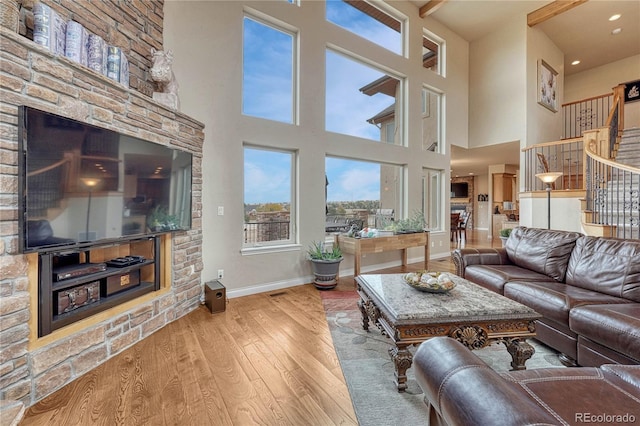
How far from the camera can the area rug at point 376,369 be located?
63.7 inches

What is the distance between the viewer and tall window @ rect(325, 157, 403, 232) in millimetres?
4895

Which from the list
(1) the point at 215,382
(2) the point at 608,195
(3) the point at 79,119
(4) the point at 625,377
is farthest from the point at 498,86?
(1) the point at 215,382

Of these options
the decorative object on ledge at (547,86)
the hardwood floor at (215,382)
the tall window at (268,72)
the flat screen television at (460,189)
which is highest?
the decorative object on ledge at (547,86)

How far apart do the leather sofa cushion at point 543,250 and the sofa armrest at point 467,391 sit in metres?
2.55

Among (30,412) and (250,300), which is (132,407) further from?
(250,300)

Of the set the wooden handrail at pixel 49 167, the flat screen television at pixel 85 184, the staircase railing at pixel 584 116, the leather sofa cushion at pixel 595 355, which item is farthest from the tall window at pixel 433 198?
the wooden handrail at pixel 49 167

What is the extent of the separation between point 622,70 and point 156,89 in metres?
12.1

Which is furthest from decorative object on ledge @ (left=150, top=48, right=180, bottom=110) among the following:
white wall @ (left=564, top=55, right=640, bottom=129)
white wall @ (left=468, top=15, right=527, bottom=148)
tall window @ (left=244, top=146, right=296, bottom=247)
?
white wall @ (left=564, top=55, right=640, bottom=129)

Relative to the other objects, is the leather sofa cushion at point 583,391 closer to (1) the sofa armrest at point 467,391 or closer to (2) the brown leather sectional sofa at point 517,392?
(2) the brown leather sectional sofa at point 517,392

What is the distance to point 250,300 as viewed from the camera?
361 cm

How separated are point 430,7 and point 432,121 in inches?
89.1

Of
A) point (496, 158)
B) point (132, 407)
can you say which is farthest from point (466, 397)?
point (496, 158)

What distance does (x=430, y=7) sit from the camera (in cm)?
575

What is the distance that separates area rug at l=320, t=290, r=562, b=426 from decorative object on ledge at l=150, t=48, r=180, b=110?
2822 millimetres
